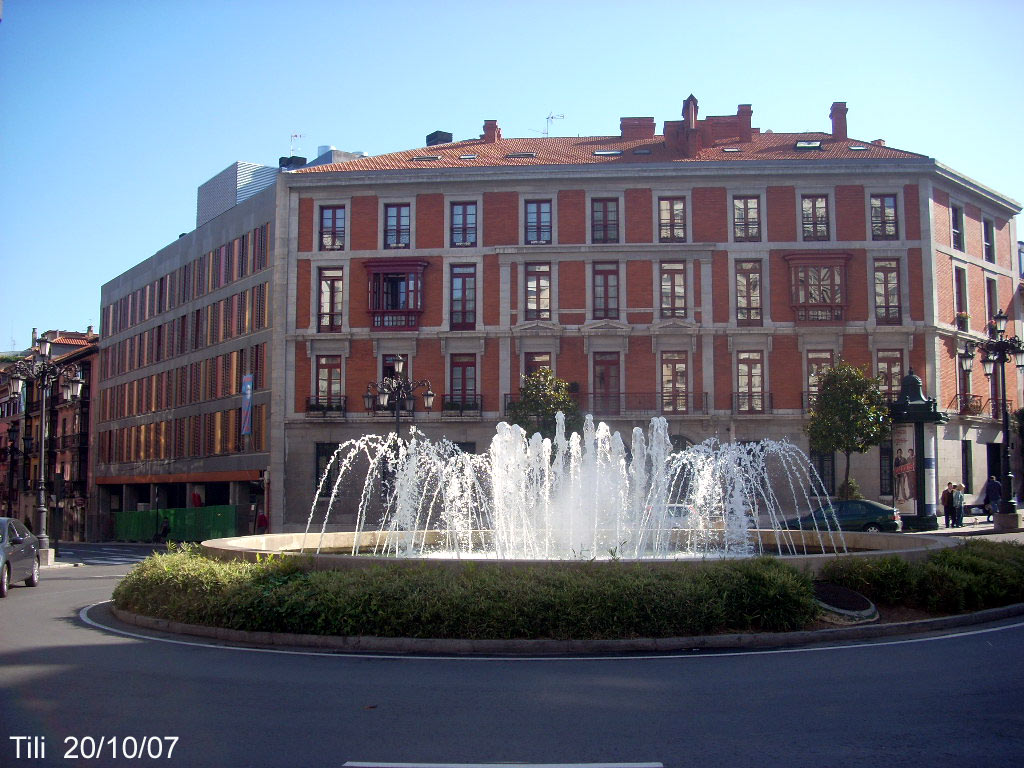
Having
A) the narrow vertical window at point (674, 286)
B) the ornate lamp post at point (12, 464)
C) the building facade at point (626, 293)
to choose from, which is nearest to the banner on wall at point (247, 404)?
the building facade at point (626, 293)

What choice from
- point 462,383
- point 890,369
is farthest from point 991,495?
point 462,383

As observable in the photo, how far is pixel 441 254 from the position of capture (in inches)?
1623

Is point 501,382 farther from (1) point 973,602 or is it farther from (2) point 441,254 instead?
(1) point 973,602

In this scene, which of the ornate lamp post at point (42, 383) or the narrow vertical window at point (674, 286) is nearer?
the ornate lamp post at point (42, 383)

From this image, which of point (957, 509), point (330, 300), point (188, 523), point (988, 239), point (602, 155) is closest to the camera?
point (957, 509)

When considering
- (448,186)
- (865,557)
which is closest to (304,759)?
(865,557)

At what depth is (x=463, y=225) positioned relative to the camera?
4141 cm

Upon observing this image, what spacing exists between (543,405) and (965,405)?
19200mm

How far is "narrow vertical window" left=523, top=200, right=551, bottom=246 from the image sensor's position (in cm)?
4100

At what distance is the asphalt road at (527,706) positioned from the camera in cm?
652

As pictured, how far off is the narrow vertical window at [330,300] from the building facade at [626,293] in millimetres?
88

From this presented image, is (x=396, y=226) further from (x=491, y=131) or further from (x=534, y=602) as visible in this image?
(x=534, y=602)

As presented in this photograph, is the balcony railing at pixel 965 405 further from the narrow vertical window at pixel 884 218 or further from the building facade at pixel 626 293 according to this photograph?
the narrow vertical window at pixel 884 218

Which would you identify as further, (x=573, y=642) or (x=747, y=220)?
(x=747, y=220)
